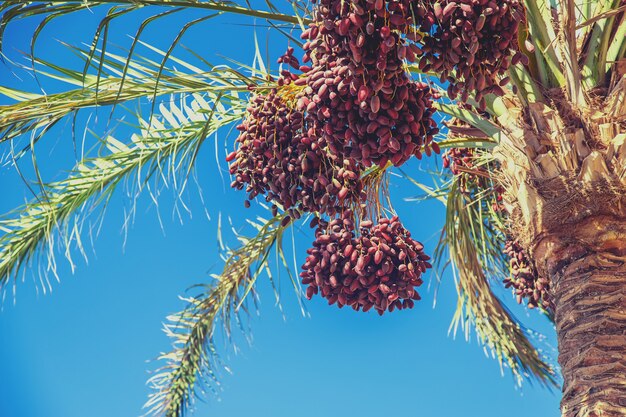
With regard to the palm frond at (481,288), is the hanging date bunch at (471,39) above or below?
below

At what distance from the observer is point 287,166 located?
251 cm

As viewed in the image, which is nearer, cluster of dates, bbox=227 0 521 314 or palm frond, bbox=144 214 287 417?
cluster of dates, bbox=227 0 521 314

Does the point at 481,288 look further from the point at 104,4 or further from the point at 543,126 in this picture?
the point at 104,4

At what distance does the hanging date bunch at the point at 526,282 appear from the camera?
3.30 metres

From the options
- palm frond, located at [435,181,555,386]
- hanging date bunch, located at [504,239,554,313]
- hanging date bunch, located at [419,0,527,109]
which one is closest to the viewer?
hanging date bunch, located at [419,0,527,109]

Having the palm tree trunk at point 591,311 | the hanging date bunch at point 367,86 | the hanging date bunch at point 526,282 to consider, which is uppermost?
the hanging date bunch at point 526,282

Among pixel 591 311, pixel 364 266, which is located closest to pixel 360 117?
pixel 364 266

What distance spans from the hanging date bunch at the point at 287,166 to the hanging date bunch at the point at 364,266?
5.2 inches

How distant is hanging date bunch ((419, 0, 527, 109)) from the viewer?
6.23ft

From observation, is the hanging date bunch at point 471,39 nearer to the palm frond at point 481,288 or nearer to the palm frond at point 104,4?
the palm frond at point 104,4

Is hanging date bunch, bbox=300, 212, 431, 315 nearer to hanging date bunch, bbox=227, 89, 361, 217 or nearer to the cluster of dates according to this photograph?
the cluster of dates

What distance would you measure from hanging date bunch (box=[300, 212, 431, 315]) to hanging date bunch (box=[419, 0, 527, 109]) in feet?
2.44

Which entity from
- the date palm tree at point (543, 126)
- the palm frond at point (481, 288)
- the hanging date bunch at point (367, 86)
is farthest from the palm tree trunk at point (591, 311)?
the palm frond at point (481, 288)

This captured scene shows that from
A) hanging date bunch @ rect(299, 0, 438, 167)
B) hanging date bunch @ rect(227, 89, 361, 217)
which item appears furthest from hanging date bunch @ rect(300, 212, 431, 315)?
hanging date bunch @ rect(299, 0, 438, 167)
